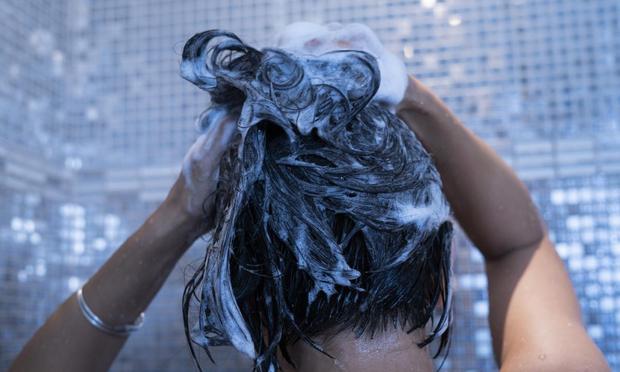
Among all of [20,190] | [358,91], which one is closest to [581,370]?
[358,91]

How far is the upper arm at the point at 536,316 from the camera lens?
847 mm

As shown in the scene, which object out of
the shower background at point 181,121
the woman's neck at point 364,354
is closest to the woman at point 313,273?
the woman's neck at point 364,354

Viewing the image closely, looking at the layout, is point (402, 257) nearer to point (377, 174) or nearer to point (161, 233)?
point (377, 174)

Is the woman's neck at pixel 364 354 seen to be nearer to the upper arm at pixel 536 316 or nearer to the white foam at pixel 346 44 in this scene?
the upper arm at pixel 536 316

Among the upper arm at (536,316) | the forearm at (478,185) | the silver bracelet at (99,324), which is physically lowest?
the silver bracelet at (99,324)

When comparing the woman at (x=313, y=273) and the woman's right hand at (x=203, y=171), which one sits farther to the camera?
the woman's right hand at (x=203, y=171)

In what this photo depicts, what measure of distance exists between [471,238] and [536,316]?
182 millimetres

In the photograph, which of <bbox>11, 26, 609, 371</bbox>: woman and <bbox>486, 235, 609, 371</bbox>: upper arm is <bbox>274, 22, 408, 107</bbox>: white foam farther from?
<bbox>486, 235, 609, 371</bbox>: upper arm

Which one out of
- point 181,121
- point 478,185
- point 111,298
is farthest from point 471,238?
point 181,121

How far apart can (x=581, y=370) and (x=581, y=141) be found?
596 mm

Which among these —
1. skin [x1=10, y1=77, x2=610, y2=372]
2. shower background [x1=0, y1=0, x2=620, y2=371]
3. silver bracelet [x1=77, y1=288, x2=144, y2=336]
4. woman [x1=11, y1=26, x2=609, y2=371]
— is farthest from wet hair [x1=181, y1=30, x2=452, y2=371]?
shower background [x1=0, y1=0, x2=620, y2=371]

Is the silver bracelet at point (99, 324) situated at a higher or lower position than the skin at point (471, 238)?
lower

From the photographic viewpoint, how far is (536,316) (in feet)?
3.00

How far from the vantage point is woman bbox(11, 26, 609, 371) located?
75cm
